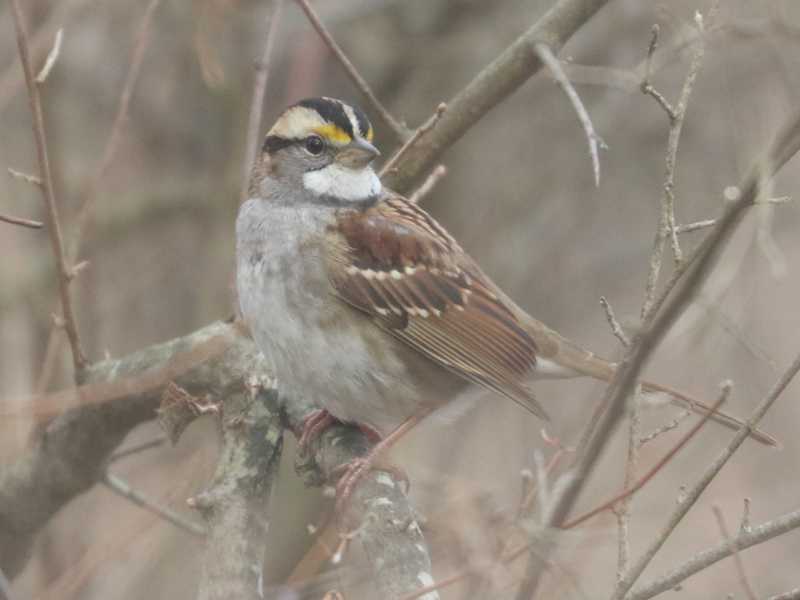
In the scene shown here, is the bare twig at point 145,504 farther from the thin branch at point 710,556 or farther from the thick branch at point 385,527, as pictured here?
the thin branch at point 710,556

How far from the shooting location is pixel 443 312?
158 inches

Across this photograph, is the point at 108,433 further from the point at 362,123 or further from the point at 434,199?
the point at 434,199

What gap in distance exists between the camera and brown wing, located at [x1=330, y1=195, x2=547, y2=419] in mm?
3830

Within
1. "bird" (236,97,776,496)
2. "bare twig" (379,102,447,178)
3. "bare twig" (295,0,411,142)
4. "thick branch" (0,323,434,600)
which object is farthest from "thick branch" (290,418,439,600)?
"bare twig" (295,0,411,142)

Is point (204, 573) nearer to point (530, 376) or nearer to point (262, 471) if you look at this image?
point (262, 471)

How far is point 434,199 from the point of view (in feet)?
21.1

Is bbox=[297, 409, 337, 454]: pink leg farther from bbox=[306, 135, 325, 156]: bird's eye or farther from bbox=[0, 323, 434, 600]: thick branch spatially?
bbox=[306, 135, 325, 156]: bird's eye

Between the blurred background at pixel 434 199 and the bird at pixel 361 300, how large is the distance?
126cm

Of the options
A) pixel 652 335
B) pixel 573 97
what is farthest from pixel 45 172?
pixel 652 335

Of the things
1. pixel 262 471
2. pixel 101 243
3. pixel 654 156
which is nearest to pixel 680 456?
pixel 654 156

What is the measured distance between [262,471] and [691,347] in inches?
49.1

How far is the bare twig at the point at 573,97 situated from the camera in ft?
10.9

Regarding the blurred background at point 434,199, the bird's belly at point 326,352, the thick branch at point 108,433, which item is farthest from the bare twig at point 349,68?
the blurred background at point 434,199

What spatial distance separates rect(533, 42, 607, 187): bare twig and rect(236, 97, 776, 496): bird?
0.58 meters
